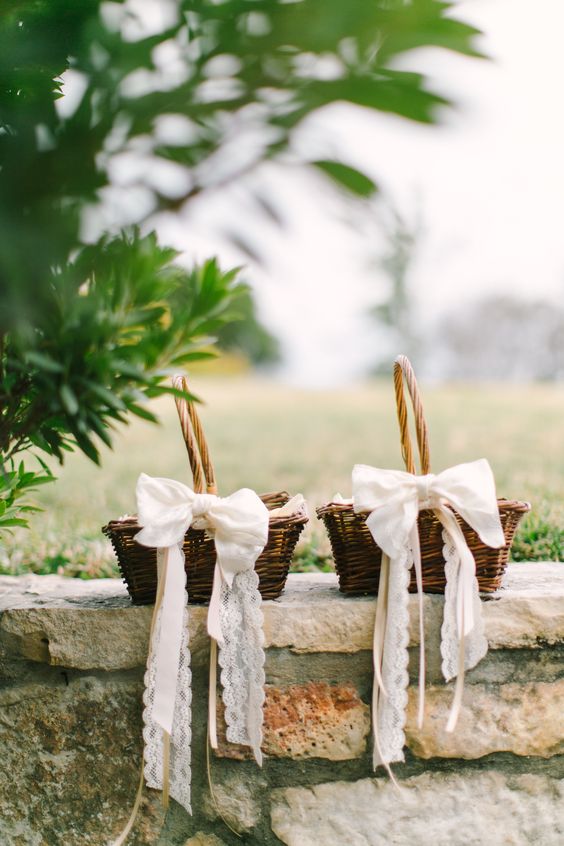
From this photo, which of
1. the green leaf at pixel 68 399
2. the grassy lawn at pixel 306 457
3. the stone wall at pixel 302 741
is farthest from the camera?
the grassy lawn at pixel 306 457

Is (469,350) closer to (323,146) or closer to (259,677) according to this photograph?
(259,677)

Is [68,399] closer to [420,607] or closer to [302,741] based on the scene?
[420,607]

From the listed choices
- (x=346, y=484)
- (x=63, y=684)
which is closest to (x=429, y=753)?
(x=63, y=684)

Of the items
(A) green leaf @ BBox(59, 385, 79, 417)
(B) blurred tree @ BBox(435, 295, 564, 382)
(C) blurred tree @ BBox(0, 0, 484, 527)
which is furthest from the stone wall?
(B) blurred tree @ BBox(435, 295, 564, 382)

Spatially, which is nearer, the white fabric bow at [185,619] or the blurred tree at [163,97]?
the blurred tree at [163,97]

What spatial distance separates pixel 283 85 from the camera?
472 millimetres

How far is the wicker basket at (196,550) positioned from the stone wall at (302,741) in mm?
45

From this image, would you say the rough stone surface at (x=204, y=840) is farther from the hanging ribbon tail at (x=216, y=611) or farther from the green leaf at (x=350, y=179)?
the green leaf at (x=350, y=179)

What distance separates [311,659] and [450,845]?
45 centimetres

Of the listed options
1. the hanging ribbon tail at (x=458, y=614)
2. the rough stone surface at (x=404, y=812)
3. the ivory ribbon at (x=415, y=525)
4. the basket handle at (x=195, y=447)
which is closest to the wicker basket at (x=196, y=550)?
the basket handle at (x=195, y=447)

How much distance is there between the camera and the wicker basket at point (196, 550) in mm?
1543

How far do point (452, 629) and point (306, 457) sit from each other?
309cm

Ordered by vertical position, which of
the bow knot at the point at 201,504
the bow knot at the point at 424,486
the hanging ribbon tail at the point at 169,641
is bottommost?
the hanging ribbon tail at the point at 169,641

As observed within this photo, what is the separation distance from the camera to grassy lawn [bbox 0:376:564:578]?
240 centimetres
